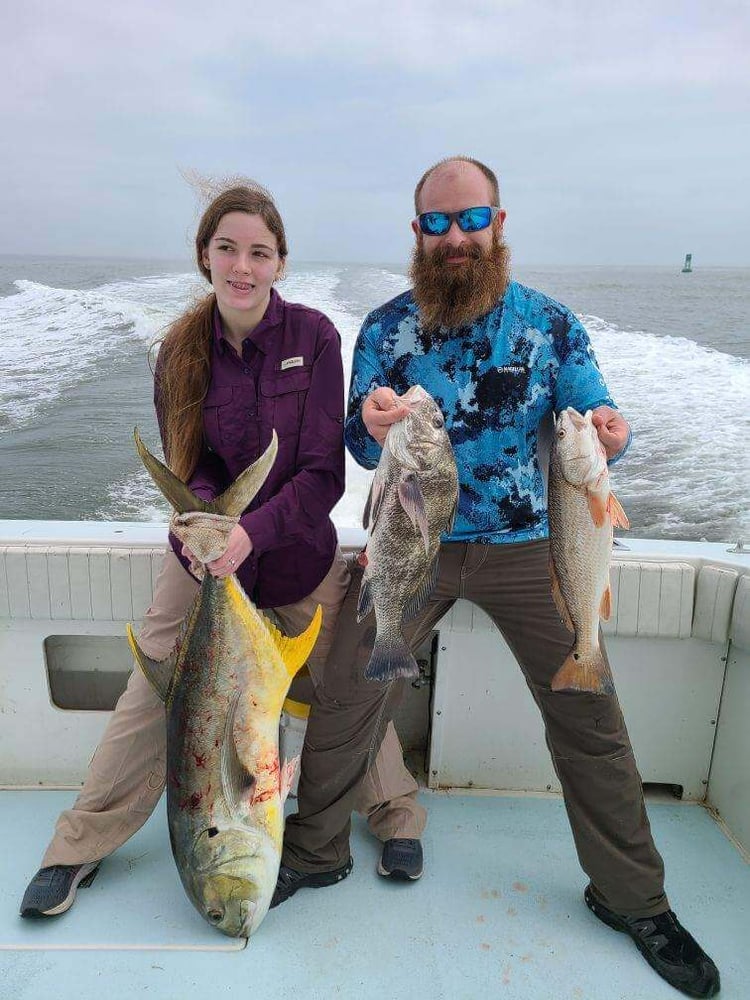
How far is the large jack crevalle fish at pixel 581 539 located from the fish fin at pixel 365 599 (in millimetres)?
531

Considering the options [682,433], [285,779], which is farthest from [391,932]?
Result: [682,433]

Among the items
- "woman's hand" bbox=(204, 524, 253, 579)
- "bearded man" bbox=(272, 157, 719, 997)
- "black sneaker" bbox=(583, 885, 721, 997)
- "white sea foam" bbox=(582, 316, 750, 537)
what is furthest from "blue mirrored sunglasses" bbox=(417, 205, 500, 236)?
"white sea foam" bbox=(582, 316, 750, 537)

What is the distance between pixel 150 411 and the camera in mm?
10672

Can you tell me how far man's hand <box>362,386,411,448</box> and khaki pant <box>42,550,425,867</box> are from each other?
746 mm

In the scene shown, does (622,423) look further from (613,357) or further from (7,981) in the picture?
(613,357)

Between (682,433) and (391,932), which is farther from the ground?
(682,433)

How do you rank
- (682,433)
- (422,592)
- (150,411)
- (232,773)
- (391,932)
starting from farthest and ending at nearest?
(150,411)
(682,433)
(391,932)
(422,592)
(232,773)

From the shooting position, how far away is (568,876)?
9.08 feet

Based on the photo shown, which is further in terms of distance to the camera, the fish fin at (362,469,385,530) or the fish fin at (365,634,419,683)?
the fish fin at (365,634,419,683)

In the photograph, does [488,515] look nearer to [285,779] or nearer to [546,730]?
[546,730]

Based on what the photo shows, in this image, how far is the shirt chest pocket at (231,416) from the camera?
8.57 feet

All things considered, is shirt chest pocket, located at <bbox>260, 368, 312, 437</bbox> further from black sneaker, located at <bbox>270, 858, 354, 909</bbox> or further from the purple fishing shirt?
black sneaker, located at <bbox>270, 858, 354, 909</bbox>

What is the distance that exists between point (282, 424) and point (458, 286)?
70 centimetres

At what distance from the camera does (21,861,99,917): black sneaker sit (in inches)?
97.5
